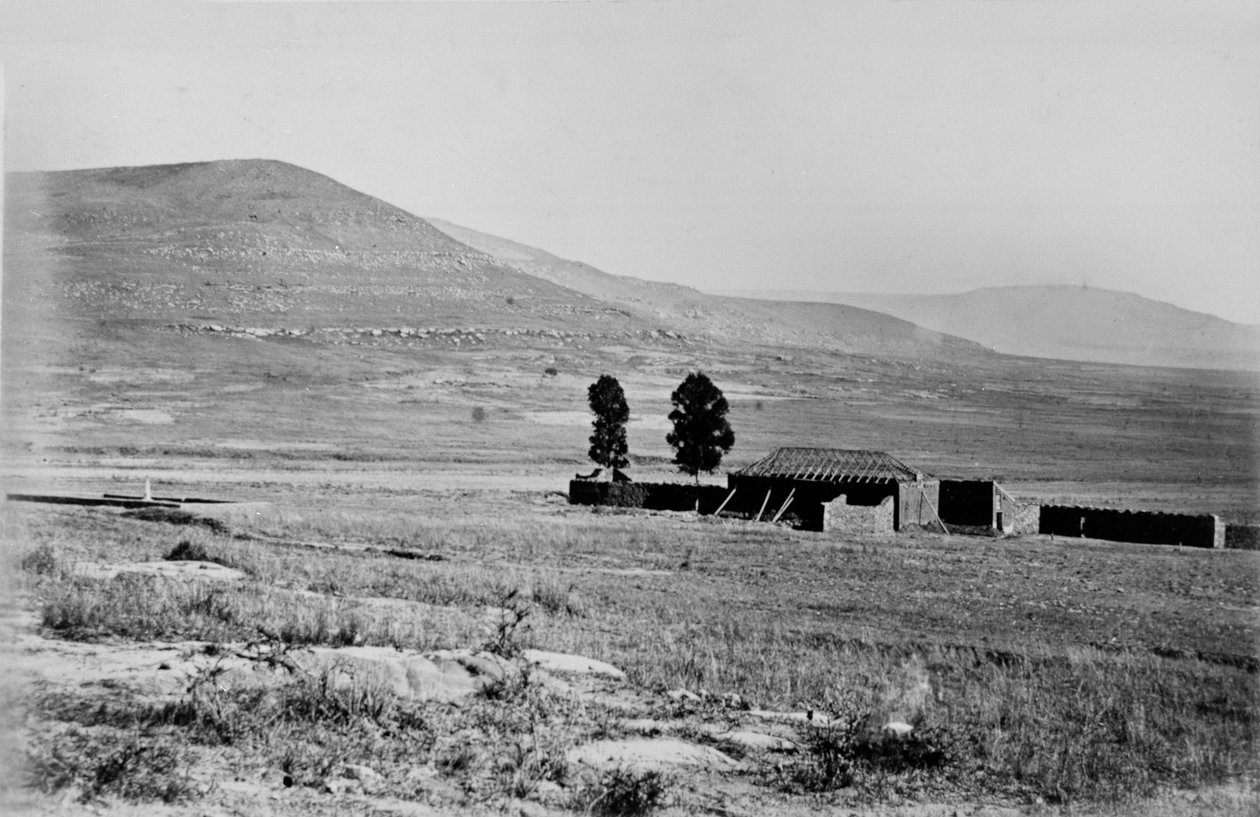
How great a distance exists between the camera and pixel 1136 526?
34688 mm

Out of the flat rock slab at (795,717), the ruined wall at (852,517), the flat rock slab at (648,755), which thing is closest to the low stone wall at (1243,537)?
the ruined wall at (852,517)

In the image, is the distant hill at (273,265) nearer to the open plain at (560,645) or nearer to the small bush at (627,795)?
the open plain at (560,645)

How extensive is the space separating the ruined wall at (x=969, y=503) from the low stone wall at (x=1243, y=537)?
22.8ft

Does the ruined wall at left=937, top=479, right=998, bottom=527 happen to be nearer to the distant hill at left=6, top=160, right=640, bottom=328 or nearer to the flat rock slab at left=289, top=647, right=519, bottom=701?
the flat rock slab at left=289, top=647, right=519, bottom=701

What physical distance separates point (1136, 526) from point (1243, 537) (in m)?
3.02

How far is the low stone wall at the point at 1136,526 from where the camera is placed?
109ft

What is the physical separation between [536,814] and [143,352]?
294ft

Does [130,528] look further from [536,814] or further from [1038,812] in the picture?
[1038,812]

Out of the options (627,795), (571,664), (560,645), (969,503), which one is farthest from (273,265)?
(627,795)

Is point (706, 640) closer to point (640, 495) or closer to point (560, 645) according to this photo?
point (560, 645)

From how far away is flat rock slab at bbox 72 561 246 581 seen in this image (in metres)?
15.8

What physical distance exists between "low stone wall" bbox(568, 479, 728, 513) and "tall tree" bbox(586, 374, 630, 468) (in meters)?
4.35

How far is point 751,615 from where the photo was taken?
17781mm

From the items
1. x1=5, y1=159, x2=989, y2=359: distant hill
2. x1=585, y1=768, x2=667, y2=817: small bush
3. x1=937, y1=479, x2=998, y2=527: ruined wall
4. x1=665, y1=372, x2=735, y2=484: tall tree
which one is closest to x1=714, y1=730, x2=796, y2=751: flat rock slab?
x1=585, y1=768, x2=667, y2=817: small bush
